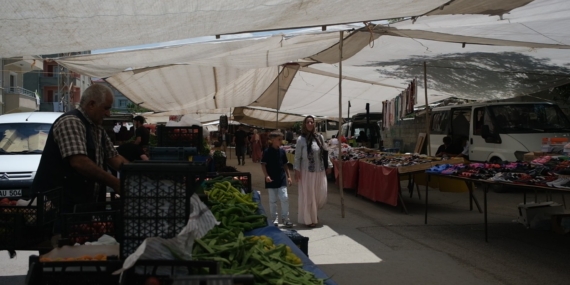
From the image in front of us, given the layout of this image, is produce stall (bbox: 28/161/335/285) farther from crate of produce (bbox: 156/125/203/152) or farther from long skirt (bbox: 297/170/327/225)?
long skirt (bbox: 297/170/327/225)

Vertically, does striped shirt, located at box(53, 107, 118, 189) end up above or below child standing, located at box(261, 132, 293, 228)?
above

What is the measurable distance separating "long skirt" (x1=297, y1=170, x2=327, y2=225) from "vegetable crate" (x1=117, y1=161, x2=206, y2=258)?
7.51 meters

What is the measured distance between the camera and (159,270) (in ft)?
9.98

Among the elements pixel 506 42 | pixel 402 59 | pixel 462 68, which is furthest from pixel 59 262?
pixel 462 68

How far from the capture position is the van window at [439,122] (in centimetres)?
1838

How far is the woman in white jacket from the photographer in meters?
10.7

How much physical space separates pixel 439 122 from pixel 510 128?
3.73 m

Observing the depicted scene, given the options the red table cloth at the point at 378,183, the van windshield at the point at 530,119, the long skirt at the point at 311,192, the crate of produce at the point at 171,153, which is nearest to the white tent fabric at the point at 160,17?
the crate of produce at the point at 171,153

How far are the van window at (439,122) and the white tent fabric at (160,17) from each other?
34.1 ft

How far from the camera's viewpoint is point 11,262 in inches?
309

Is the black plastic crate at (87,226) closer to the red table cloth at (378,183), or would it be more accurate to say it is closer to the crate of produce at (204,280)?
the crate of produce at (204,280)

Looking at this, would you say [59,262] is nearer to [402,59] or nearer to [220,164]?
[220,164]

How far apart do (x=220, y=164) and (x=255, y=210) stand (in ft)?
19.1

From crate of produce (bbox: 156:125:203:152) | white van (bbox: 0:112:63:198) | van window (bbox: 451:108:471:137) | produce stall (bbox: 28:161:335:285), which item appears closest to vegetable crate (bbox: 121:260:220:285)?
produce stall (bbox: 28:161:335:285)
